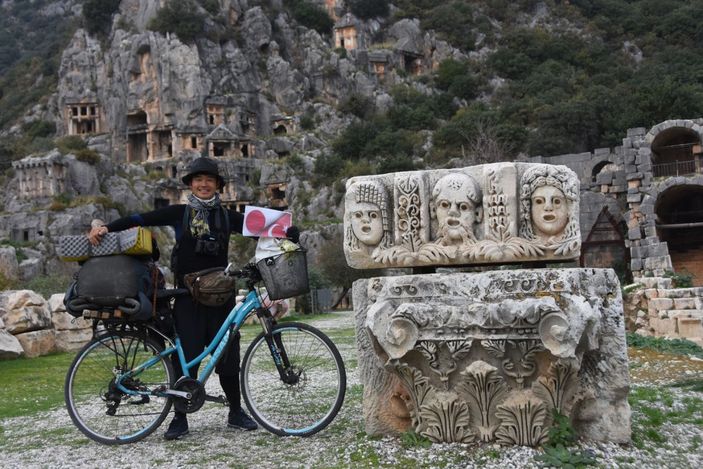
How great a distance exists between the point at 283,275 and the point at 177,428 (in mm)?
1430

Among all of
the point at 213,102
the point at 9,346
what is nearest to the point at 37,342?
the point at 9,346

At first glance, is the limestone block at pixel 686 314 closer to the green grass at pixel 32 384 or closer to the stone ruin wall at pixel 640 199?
the stone ruin wall at pixel 640 199

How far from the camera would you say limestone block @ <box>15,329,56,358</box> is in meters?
12.7

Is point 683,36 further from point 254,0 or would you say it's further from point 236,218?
point 236,218

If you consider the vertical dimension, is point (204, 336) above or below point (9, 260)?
below

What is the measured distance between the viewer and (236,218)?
5.56 m

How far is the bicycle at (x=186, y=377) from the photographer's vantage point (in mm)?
5023

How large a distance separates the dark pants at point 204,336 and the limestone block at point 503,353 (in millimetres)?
1319

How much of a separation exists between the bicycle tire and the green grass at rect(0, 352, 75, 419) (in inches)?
81.9

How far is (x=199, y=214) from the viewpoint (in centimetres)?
537

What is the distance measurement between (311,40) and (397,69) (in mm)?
10547

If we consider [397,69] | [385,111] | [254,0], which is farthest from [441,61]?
[254,0]

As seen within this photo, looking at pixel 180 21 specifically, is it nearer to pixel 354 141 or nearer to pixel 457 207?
pixel 354 141

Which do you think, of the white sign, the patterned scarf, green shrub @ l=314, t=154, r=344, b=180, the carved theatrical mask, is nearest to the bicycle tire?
the patterned scarf
